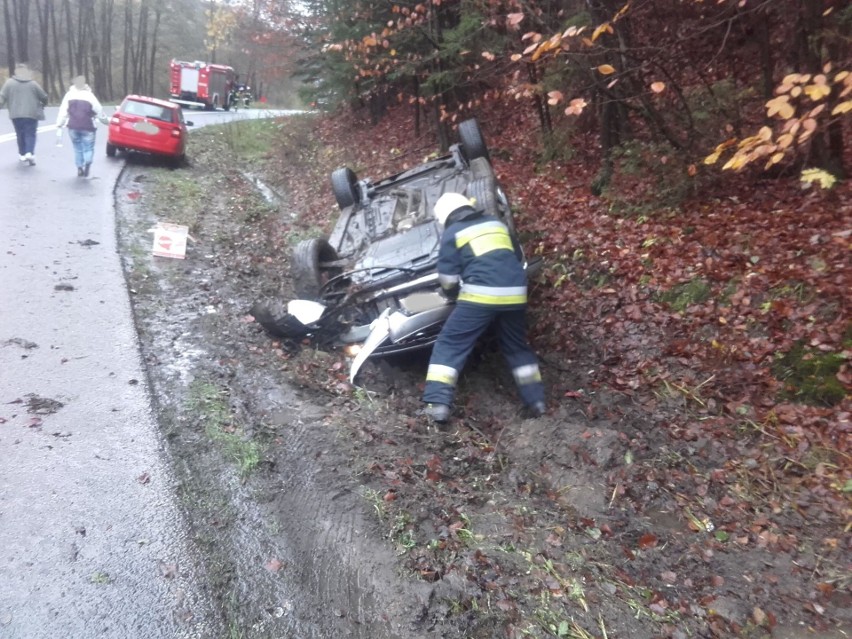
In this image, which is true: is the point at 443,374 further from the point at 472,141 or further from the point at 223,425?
the point at 472,141

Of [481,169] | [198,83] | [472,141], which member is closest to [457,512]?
[481,169]

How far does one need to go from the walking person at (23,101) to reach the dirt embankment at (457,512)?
7.53 m

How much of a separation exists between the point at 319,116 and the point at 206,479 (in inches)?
738

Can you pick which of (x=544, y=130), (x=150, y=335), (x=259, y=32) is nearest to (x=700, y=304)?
(x=150, y=335)

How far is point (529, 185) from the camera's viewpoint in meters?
10.6

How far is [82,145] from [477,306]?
9.76 m

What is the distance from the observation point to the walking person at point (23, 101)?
38.2ft

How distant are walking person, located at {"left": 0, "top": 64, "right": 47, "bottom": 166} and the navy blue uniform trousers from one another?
10105mm

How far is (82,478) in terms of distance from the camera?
159 inches

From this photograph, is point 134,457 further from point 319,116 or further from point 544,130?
point 319,116

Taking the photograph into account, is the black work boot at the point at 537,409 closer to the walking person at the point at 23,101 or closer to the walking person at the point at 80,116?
the walking person at the point at 80,116

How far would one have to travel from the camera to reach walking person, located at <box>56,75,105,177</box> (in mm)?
11531

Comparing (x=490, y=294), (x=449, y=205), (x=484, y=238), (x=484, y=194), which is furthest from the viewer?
(x=484, y=194)

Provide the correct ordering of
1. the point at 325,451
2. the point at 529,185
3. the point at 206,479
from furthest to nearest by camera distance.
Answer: the point at 529,185, the point at 325,451, the point at 206,479
